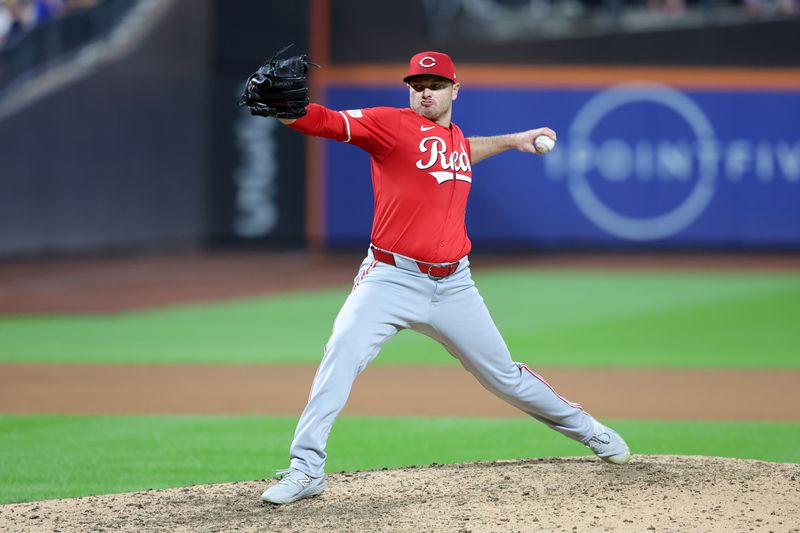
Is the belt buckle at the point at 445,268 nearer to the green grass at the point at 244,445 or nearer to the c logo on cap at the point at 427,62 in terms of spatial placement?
the c logo on cap at the point at 427,62

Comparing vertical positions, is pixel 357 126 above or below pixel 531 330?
above

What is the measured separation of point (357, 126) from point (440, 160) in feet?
1.51

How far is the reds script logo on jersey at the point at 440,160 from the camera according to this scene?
19.1 ft

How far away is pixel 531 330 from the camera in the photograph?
13547 millimetres

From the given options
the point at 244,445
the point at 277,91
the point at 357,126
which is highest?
the point at 277,91

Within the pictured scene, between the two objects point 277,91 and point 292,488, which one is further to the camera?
point 292,488

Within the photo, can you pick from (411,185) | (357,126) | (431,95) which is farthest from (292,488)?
(431,95)

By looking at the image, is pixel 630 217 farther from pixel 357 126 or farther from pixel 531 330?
pixel 357 126

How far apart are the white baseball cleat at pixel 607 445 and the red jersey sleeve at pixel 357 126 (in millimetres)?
1859

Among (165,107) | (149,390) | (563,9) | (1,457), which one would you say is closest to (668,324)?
(149,390)

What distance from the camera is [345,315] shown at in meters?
5.72

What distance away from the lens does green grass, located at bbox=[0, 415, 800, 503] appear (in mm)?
6738

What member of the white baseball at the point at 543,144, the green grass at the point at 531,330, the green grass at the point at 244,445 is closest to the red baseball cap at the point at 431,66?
the white baseball at the point at 543,144

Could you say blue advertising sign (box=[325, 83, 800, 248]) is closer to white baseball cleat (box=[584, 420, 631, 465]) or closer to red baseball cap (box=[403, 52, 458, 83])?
white baseball cleat (box=[584, 420, 631, 465])
